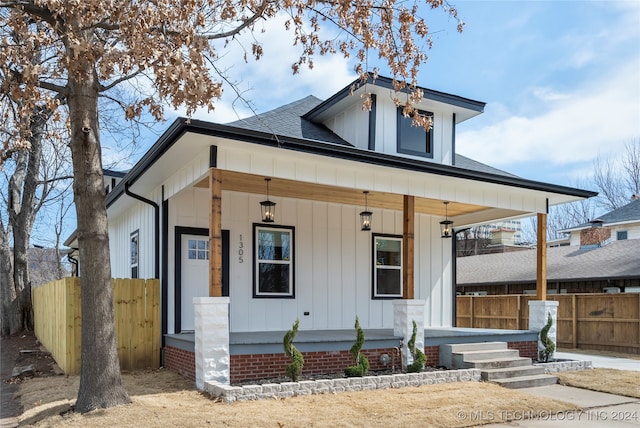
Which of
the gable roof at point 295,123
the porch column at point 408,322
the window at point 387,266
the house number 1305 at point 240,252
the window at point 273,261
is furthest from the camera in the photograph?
the window at point 387,266

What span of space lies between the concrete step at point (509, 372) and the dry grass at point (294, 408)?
481mm

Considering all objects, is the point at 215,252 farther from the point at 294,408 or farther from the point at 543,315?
the point at 543,315

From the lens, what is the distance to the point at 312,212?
11.6m

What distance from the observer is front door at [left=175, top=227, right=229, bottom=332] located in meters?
10.1

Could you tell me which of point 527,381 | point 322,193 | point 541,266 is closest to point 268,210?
point 322,193

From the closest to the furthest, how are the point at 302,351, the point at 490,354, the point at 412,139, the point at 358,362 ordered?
the point at 358,362
the point at 302,351
the point at 490,354
the point at 412,139

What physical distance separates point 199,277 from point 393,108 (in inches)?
201

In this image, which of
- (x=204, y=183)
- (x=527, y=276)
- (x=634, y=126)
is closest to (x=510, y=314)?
(x=527, y=276)

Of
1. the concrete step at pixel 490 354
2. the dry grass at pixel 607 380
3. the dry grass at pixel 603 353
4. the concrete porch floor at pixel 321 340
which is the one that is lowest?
the dry grass at pixel 603 353

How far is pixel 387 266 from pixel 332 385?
5.11 m

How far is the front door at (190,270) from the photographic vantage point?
10.1 metres

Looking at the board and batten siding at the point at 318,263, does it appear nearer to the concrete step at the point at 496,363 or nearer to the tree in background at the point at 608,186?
the concrete step at the point at 496,363

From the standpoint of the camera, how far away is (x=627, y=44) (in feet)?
38.1

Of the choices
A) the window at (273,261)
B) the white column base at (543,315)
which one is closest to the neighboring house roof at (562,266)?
the white column base at (543,315)
